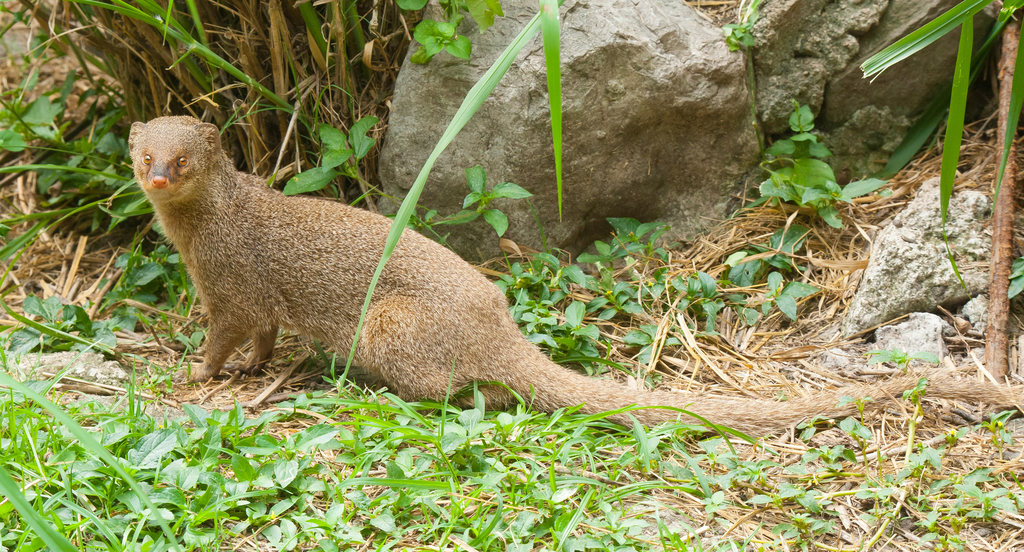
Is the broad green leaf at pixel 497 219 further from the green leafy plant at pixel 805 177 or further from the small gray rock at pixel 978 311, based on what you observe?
the small gray rock at pixel 978 311

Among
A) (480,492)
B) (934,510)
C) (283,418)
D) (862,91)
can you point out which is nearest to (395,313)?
(283,418)

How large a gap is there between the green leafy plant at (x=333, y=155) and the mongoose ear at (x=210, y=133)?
387mm

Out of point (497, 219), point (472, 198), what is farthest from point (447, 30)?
point (497, 219)

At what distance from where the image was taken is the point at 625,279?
3.58 meters

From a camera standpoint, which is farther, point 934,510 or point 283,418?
point 283,418

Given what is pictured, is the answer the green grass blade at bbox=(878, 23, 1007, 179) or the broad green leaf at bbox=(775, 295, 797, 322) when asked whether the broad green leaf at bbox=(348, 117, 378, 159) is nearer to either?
the broad green leaf at bbox=(775, 295, 797, 322)

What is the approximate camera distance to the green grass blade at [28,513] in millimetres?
1369

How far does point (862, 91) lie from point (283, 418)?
124 inches

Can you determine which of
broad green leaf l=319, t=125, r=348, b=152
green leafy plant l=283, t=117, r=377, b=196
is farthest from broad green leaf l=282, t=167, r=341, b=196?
broad green leaf l=319, t=125, r=348, b=152

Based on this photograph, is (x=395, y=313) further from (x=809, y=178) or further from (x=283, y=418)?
(x=809, y=178)

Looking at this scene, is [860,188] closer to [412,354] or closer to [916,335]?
[916,335]

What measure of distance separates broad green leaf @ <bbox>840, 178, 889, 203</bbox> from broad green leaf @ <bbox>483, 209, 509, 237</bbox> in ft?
5.16

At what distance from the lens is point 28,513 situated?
1405 millimetres

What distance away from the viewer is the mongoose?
2660 mm
